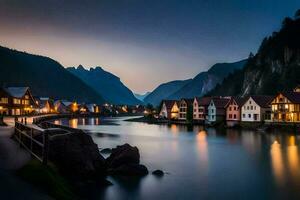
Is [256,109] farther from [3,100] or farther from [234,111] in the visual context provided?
[3,100]

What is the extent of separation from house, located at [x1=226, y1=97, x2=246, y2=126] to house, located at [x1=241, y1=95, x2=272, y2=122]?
77.9 inches

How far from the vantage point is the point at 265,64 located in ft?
612

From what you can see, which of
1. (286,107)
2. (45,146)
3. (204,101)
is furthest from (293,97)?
(45,146)

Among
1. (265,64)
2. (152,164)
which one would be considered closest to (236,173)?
(152,164)

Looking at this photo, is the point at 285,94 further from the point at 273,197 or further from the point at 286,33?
the point at 286,33

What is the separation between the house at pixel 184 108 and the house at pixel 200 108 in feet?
7.58

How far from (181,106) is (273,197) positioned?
11240cm

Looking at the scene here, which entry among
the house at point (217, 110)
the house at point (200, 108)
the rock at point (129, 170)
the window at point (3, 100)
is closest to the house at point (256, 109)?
the house at point (217, 110)

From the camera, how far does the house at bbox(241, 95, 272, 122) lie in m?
104

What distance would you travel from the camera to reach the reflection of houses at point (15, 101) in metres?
110

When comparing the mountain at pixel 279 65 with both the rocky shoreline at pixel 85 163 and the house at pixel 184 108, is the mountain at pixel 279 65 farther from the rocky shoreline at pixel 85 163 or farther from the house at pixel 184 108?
the rocky shoreline at pixel 85 163

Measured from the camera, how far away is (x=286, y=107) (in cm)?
9512

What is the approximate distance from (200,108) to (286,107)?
38068 millimetres

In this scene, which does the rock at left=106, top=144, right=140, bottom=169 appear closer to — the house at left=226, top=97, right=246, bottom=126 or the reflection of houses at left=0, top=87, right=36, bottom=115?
the house at left=226, top=97, right=246, bottom=126
